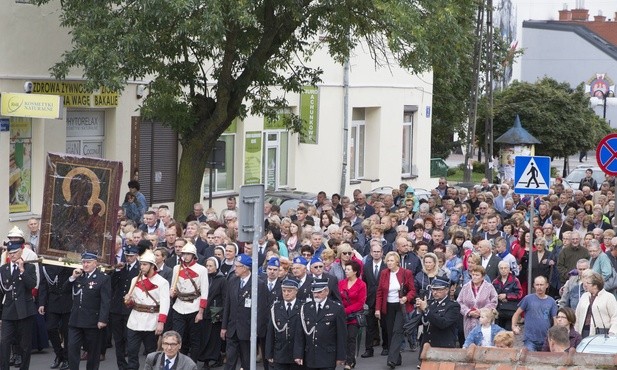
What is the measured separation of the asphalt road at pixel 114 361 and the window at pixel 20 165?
8.52 metres

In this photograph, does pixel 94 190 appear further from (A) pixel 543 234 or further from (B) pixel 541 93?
(B) pixel 541 93

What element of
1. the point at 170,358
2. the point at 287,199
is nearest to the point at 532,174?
the point at 170,358

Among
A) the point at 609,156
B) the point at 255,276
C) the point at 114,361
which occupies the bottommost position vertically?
the point at 114,361

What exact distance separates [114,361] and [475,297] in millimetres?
5029

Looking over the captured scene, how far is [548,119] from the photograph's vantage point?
62.8 metres

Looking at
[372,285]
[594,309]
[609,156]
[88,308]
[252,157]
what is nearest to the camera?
[594,309]

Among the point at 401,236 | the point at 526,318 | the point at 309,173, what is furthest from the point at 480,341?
the point at 309,173

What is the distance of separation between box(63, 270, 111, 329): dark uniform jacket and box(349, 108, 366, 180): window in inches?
953

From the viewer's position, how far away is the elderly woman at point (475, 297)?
15797 mm

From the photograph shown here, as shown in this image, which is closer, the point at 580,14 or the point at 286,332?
the point at 286,332

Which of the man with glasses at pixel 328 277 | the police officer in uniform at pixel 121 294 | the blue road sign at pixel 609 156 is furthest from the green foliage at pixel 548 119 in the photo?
the man with glasses at pixel 328 277

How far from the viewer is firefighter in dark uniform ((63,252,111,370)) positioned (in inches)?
614

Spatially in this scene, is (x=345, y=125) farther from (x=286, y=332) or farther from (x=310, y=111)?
(x=286, y=332)

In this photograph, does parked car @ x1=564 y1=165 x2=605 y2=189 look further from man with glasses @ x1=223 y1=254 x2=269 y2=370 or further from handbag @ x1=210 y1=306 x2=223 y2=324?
man with glasses @ x1=223 y1=254 x2=269 y2=370
